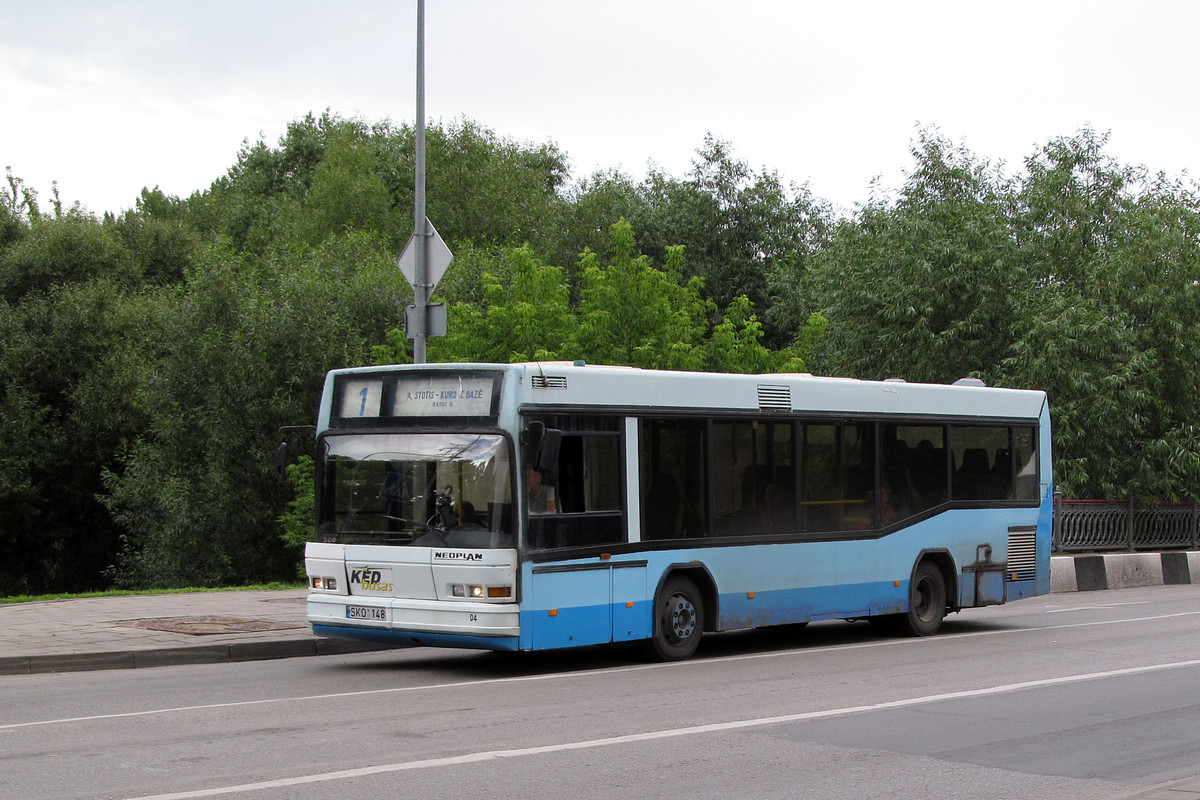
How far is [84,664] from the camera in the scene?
12.4 m

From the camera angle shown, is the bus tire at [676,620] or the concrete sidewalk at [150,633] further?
the bus tire at [676,620]

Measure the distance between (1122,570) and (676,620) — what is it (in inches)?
574

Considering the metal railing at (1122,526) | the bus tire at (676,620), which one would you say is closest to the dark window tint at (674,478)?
the bus tire at (676,620)

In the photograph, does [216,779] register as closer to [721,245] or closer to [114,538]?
[114,538]

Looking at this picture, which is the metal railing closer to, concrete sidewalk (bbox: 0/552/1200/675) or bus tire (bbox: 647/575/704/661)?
bus tire (bbox: 647/575/704/661)

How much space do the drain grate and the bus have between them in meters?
2.32

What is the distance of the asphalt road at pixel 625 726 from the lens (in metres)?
7.17

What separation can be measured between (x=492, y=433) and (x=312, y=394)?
21.1m

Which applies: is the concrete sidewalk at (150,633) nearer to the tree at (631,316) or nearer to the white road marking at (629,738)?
the white road marking at (629,738)

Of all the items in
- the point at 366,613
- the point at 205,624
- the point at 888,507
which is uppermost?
the point at 888,507

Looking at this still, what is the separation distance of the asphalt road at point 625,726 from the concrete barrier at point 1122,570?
946cm

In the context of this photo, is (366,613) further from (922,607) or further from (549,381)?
(922,607)

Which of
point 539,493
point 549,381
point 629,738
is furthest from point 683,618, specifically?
point 629,738

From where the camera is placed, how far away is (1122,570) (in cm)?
2462
